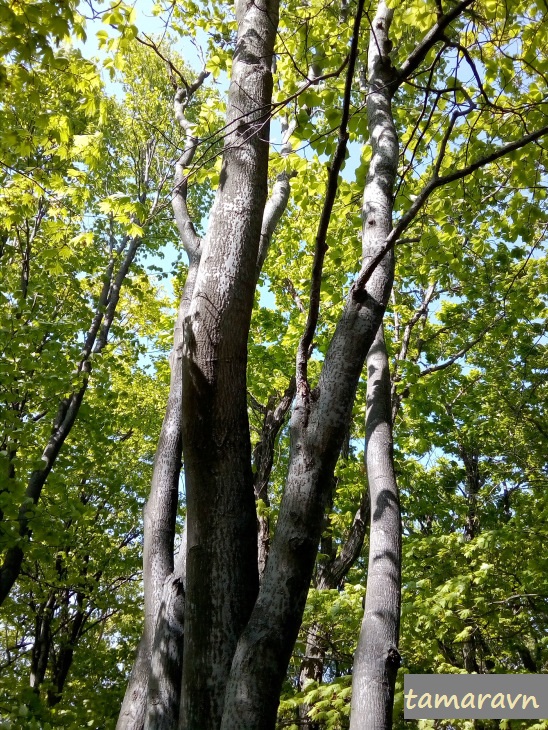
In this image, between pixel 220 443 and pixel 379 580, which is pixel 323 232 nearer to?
pixel 220 443

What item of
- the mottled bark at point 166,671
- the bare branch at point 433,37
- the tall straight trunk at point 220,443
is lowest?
the mottled bark at point 166,671

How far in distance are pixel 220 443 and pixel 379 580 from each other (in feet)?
5.64

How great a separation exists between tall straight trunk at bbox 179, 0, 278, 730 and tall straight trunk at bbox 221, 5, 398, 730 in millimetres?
142

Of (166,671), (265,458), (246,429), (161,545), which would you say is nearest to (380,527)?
(161,545)

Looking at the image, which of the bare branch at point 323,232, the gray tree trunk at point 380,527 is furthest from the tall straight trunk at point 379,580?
the bare branch at point 323,232

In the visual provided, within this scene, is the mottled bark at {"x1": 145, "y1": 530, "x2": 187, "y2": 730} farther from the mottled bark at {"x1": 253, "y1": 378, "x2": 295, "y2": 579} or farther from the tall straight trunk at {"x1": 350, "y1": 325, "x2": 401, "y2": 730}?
the mottled bark at {"x1": 253, "y1": 378, "x2": 295, "y2": 579}

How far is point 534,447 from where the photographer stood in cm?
1144

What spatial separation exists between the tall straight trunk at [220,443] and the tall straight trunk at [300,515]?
5.6 inches

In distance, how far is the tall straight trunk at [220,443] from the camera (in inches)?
67.3

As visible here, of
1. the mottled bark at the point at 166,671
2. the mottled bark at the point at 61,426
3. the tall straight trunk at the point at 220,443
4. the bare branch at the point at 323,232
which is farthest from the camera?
the mottled bark at the point at 61,426

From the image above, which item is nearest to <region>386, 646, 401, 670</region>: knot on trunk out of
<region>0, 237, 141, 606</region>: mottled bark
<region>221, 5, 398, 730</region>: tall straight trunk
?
<region>221, 5, 398, 730</region>: tall straight trunk

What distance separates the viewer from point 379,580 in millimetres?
3078

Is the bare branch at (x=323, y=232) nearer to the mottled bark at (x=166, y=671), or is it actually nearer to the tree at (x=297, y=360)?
the tree at (x=297, y=360)

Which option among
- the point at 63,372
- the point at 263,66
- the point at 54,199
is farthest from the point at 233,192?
the point at 63,372
